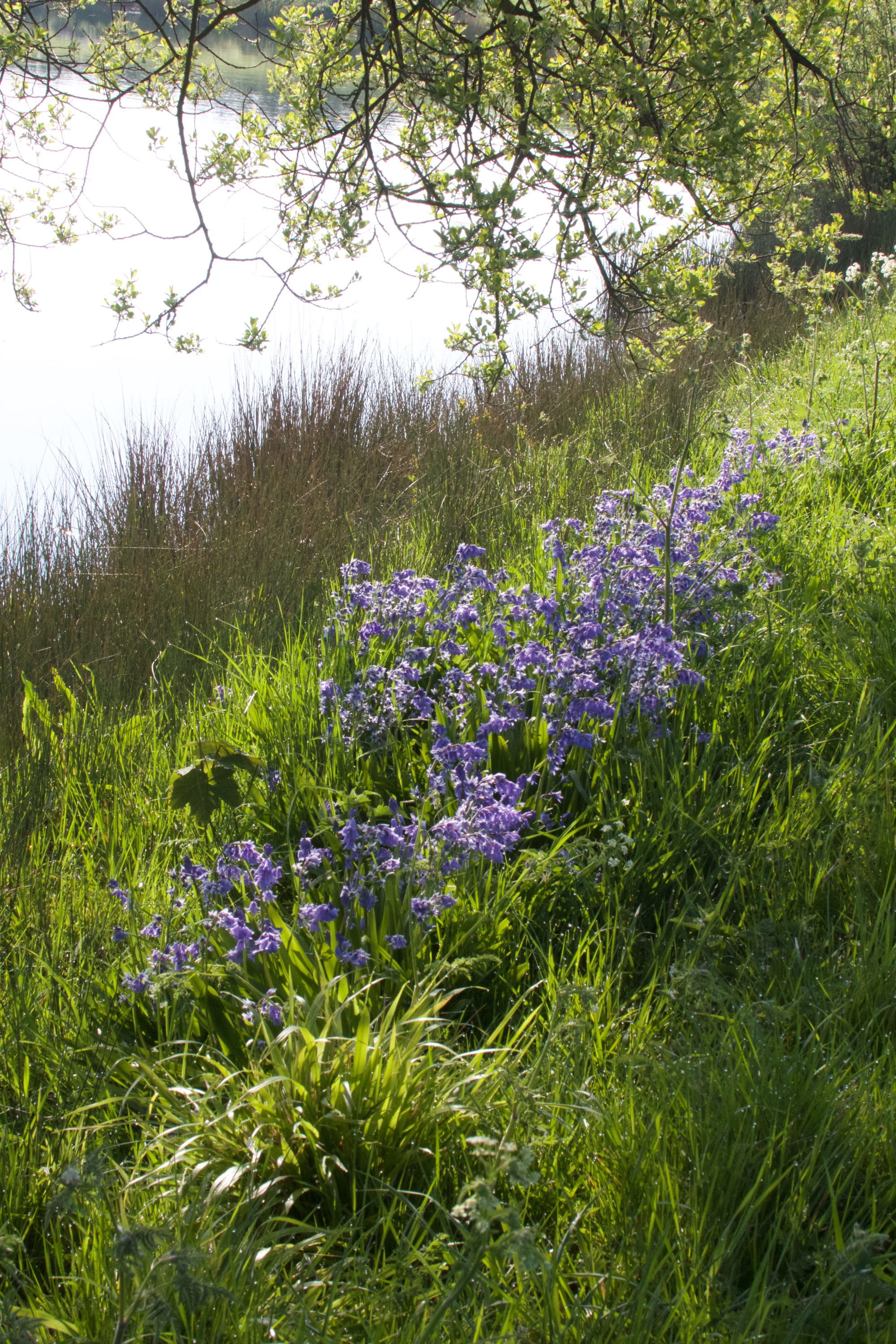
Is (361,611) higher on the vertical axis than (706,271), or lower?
lower

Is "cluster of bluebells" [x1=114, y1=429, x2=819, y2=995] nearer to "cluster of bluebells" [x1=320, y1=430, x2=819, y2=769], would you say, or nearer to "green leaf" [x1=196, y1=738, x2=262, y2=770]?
"cluster of bluebells" [x1=320, y1=430, x2=819, y2=769]

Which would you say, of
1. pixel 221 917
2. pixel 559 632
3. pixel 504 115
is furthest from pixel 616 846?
pixel 504 115

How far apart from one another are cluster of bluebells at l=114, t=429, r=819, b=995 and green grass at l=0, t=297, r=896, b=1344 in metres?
0.13

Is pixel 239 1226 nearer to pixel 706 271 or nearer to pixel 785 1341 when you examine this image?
pixel 785 1341

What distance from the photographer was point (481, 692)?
10.1 feet

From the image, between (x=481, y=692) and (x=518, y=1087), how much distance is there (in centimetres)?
168

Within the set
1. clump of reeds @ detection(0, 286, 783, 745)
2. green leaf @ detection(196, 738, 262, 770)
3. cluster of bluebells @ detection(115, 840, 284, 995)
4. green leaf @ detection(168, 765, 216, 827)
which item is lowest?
cluster of bluebells @ detection(115, 840, 284, 995)

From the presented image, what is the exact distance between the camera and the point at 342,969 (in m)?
2.20

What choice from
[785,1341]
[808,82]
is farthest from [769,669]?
[808,82]

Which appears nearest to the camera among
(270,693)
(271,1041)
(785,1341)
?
(785,1341)

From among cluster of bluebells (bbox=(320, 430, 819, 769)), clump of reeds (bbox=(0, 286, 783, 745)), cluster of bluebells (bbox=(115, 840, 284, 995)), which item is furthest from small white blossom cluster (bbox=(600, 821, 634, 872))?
clump of reeds (bbox=(0, 286, 783, 745))

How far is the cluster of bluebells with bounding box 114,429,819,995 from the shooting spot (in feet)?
7.29

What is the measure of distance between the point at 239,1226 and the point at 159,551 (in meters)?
4.61

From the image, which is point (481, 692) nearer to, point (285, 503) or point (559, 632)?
point (559, 632)
